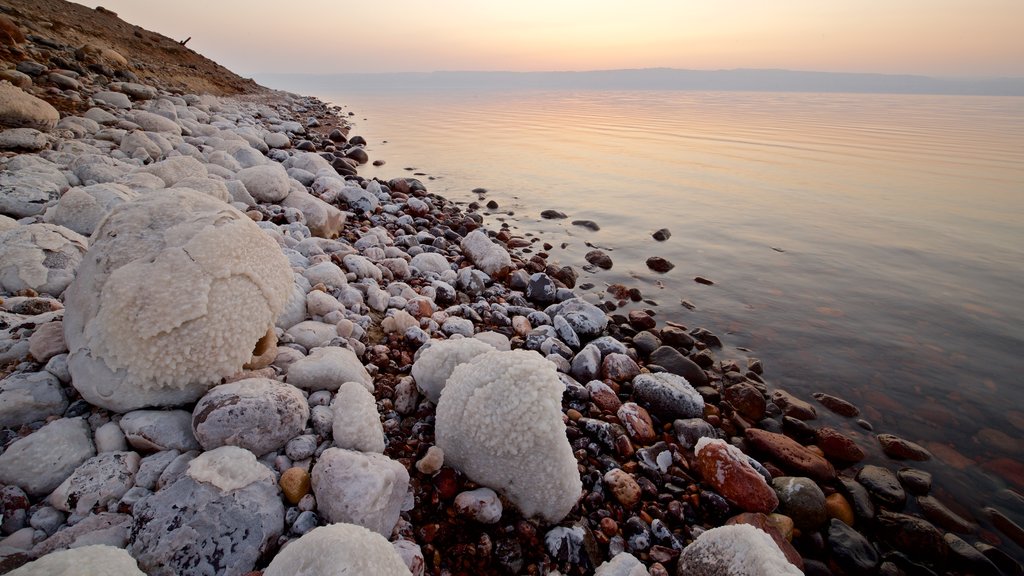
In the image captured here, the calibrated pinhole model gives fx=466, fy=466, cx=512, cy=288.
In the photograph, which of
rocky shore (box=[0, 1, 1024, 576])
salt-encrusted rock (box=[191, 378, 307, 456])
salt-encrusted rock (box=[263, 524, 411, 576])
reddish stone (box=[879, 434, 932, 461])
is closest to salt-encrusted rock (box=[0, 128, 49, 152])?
rocky shore (box=[0, 1, 1024, 576])

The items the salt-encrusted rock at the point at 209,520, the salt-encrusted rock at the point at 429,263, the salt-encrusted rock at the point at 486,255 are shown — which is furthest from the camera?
the salt-encrusted rock at the point at 486,255

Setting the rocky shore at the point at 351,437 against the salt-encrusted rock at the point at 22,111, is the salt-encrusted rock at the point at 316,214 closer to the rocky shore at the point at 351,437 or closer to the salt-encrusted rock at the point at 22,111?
the rocky shore at the point at 351,437

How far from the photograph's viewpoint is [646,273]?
7184 mm

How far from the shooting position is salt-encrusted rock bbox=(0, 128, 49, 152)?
5.33 metres

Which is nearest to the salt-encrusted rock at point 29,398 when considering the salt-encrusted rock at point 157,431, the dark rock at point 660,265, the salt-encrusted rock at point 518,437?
the salt-encrusted rock at point 157,431

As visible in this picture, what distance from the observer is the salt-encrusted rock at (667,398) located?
3.78m

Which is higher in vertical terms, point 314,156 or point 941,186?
point 314,156

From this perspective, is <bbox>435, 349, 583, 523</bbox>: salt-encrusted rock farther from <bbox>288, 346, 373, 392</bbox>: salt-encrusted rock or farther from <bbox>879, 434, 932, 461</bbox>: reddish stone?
<bbox>879, 434, 932, 461</bbox>: reddish stone

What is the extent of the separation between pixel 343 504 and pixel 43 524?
3.66 feet

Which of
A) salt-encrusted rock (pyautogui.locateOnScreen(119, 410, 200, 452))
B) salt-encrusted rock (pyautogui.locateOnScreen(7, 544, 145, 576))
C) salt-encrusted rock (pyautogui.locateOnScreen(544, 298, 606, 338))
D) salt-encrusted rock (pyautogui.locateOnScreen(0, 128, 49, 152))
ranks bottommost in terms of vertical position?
salt-encrusted rock (pyautogui.locateOnScreen(544, 298, 606, 338))

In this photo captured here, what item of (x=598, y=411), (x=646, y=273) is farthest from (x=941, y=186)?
(x=598, y=411)

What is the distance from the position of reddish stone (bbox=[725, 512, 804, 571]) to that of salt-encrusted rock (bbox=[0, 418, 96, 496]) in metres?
3.33

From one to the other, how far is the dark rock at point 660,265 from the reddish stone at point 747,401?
3213mm

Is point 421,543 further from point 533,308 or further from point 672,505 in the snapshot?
point 533,308
